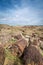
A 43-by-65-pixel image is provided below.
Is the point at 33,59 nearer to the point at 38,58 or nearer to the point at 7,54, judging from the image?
the point at 38,58

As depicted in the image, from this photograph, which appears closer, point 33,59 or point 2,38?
point 33,59

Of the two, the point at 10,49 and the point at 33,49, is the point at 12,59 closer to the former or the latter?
the point at 10,49

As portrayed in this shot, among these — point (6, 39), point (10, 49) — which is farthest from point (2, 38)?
point (10, 49)

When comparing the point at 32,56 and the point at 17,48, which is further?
the point at 17,48

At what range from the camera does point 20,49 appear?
48.9 feet

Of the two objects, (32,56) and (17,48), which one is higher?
(17,48)

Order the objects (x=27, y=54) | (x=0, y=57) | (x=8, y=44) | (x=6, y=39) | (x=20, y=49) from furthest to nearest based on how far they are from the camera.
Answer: (x=6, y=39) → (x=8, y=44) → (x=20, y=49) → (x=27, y=54) → (x=0, y=57)

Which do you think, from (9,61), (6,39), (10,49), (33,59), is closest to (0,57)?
(9,61)

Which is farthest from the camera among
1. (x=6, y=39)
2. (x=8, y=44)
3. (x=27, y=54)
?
(x=6, y=39)

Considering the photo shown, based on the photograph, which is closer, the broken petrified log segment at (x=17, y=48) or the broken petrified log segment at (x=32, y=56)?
the broken petrified log segment at (x=32, y=56)

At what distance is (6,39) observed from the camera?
1756 centimetres

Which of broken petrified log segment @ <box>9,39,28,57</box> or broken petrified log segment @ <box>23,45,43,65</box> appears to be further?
broken petrified log segment @ <box>9,39,28,57</box>

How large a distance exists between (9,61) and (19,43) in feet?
9.74

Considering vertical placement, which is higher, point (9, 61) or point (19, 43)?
point (19, 43)
